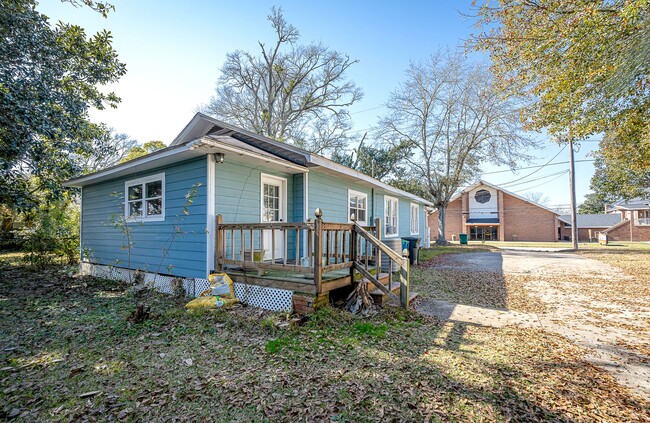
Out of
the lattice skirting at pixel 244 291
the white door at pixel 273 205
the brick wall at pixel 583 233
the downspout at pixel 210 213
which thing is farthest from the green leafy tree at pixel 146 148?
the brick wall at pixel 583 233

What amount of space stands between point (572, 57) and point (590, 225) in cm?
4545

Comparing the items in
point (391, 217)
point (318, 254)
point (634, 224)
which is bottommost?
point (318, 254)

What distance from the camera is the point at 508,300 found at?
632 centimetres

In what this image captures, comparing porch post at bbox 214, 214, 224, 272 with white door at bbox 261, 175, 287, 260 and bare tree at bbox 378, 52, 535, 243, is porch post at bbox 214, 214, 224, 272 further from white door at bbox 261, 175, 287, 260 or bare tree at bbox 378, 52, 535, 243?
bare tree at bbox 378, 52, 535, 243

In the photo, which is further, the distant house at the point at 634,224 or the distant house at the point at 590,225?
the distant house at the point at 590,225

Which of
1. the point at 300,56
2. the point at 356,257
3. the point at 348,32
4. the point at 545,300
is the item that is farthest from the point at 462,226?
the point at 356,257

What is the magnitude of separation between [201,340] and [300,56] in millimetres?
22926

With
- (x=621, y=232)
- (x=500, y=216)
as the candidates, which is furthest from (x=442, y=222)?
(x=621, y=232)

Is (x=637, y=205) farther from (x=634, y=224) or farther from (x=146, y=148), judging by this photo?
(x=146, y=148)

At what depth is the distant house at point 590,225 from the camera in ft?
126

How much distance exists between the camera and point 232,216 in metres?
6.44

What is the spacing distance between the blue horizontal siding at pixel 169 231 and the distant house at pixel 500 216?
31.5 metres

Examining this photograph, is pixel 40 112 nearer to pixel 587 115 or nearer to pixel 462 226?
pixel 587 115

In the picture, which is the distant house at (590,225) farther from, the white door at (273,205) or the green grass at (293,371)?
the green grass at (293,371)
